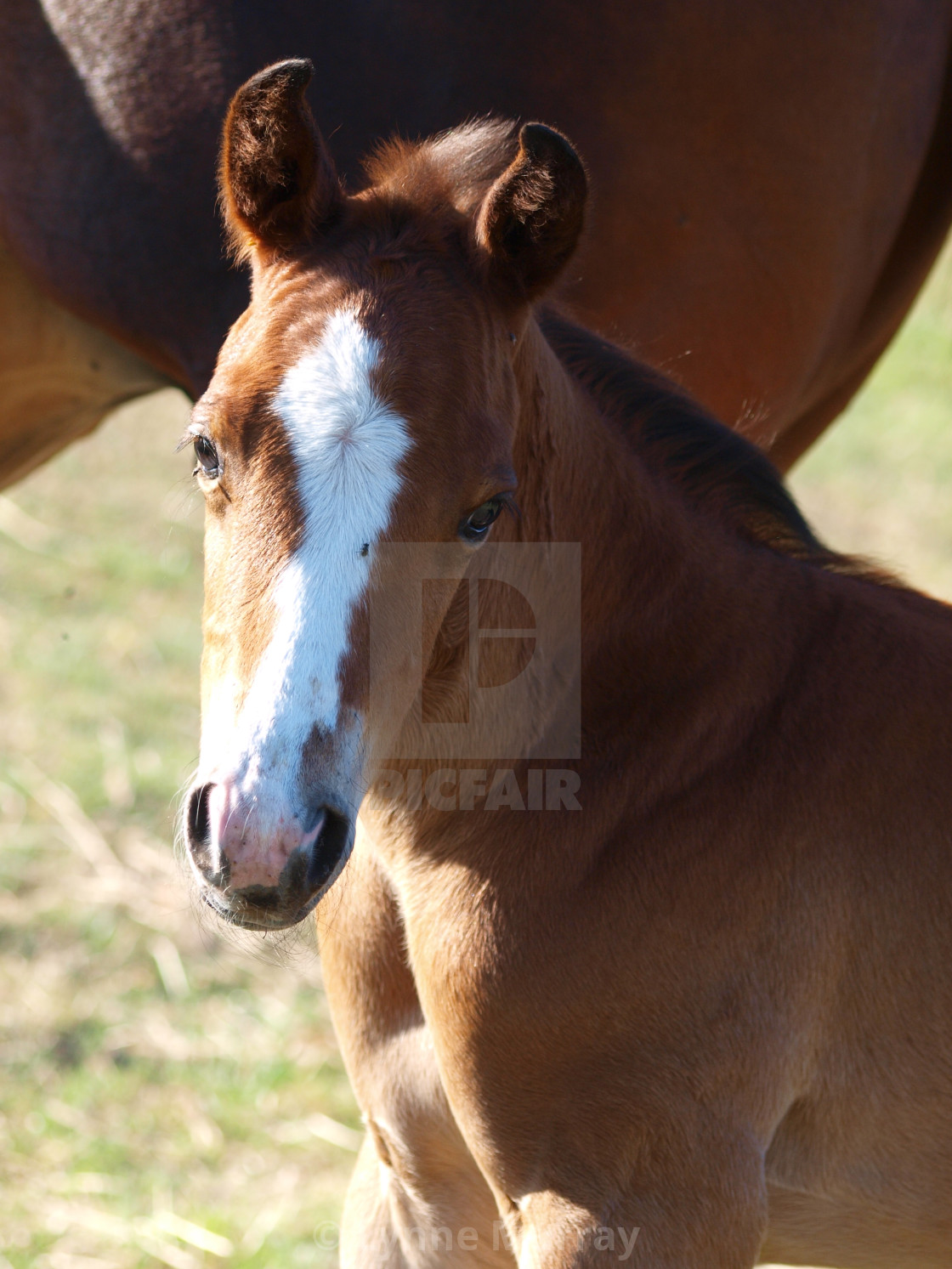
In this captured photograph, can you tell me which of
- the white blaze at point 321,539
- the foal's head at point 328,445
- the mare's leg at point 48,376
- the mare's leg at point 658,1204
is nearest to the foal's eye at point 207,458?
the foal's head at point 328,445

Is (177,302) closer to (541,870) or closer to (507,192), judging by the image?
(507,192)

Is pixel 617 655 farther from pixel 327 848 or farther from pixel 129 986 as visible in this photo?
pixel 129 986

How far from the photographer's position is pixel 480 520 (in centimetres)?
158

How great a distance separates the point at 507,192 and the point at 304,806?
75cm

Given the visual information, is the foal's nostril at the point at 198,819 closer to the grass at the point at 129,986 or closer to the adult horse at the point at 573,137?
the grass at the point at 129,986

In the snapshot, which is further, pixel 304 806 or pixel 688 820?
pixel 688 820

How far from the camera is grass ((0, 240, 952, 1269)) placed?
280 centimetres

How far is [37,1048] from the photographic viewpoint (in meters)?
3.21

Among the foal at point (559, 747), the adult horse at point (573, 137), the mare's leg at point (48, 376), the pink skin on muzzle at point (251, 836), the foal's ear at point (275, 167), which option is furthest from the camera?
the mare's leg at point (48, 376)

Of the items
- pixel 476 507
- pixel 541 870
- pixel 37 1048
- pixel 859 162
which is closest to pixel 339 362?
pixel 476 507

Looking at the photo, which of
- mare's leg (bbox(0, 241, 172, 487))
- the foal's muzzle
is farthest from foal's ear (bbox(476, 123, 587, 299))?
mare's leg (bbox(0, 241, 172, 487))

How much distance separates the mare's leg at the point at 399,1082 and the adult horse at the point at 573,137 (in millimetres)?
959

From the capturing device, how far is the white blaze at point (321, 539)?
1.38m

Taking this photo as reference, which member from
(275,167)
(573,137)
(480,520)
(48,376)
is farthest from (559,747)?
(48,376)
